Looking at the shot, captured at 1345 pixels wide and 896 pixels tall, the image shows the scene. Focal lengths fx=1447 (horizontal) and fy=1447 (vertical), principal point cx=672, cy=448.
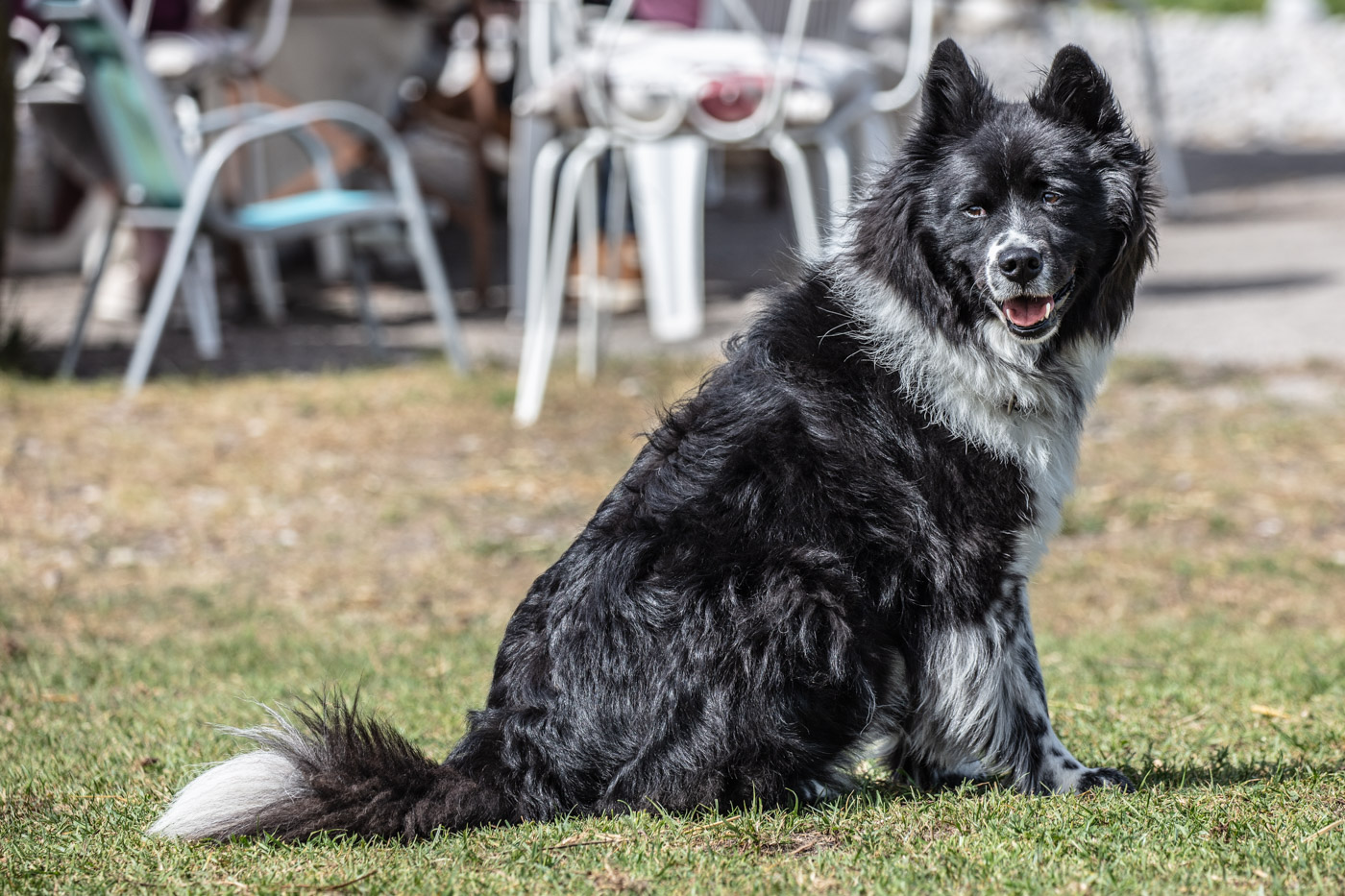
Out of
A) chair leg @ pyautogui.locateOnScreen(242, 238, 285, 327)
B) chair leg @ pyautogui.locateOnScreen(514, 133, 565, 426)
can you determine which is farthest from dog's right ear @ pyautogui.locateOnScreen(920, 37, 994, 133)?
chair leg @ pyautogui.locateOnScreen(242, 238, 285, 327)

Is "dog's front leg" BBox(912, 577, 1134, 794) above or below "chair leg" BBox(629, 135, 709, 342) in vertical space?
below

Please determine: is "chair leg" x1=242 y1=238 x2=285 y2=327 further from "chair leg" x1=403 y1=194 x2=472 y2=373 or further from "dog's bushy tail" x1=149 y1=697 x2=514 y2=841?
"dog's bushy tail" x1=149 y1=697 x2=514 y2=841

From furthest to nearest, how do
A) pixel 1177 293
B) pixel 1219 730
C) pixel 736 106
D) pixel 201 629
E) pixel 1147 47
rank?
pixel 1147 47
pixel 1177 293
pixel 736 106
pixel 201 629
pixel 1219 730

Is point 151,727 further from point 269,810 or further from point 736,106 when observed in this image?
point 736,106

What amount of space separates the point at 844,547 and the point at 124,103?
6.19 metres

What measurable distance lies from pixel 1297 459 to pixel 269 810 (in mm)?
6144

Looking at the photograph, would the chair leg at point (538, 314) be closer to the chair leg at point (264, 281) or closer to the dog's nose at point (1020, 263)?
the chair leg at point (264, 281)

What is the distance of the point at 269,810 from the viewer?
3014 mm

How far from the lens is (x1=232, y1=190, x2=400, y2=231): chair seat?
319 inches

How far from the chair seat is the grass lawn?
38.1 inches

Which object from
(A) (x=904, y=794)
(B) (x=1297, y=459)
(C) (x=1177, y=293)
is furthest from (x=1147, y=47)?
(A) (x=904, y=794)

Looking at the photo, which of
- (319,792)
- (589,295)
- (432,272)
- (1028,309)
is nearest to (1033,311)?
(1028,309)

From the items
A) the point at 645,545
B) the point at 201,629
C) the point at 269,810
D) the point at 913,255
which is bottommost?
the point at 201,629

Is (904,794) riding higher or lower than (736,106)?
lower
